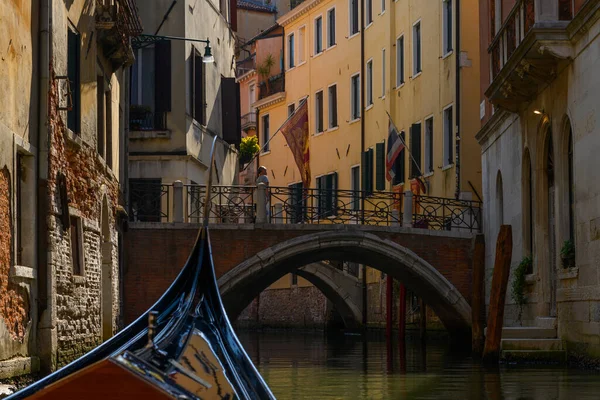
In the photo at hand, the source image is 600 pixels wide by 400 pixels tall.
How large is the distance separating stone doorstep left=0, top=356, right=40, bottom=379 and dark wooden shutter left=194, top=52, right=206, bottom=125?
391 inches

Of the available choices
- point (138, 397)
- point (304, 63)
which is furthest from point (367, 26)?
point (138, 397)

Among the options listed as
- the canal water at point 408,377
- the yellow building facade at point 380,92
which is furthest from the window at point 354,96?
the canal water at point 408,377

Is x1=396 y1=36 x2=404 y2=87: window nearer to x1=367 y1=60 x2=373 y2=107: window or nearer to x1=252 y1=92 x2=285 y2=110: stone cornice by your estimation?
x1=367 y1=60 x2=373 y2=107: window

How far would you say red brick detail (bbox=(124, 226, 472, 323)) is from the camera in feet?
59.8

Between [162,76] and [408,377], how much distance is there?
792 centimetres

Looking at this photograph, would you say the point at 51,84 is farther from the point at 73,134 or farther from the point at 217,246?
the point at 217,246

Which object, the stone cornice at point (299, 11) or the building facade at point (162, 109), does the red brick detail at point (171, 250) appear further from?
the stone cornice at point (299, 11)

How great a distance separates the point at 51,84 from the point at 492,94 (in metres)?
6.07

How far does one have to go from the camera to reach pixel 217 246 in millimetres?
18578

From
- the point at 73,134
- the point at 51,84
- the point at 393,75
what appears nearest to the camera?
the point at 51,84

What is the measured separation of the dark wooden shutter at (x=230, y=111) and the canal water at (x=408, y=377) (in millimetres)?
5313

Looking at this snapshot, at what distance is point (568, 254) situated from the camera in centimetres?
1313

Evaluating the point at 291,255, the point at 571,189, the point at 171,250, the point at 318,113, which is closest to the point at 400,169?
the point at 318,113

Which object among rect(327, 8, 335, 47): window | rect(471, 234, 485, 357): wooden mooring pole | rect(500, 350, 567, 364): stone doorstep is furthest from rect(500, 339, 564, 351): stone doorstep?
rect(327, 8, 335, 47): window
